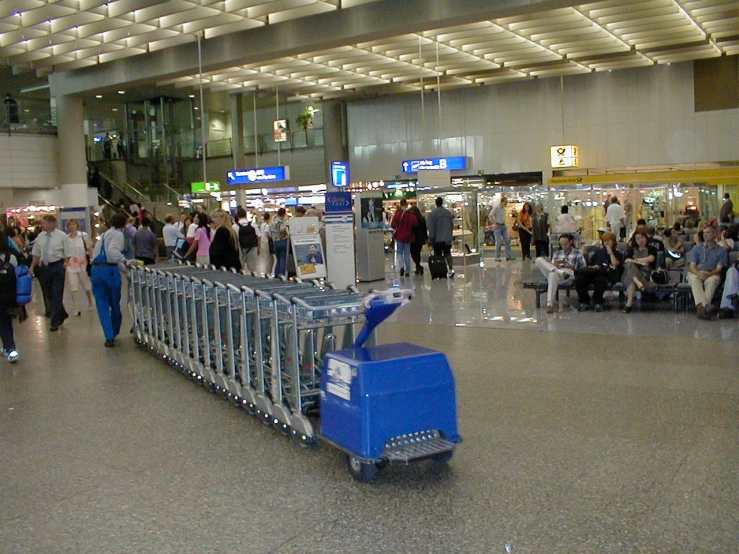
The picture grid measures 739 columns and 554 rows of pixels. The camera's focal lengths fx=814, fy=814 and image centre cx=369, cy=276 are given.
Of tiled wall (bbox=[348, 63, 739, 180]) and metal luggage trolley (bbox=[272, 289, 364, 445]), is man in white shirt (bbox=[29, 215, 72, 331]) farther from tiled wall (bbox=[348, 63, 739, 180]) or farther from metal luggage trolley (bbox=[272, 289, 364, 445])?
tiled wall (bbox=[348, 63, 739, 180])

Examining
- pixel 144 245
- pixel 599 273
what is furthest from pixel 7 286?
pixel 599 273

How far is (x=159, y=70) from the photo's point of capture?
78.1 feet

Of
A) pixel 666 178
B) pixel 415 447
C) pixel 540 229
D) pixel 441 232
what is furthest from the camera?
pixel 666 178

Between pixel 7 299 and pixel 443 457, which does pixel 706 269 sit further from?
pixel 7 299

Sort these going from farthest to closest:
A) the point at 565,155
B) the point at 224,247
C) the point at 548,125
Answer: the point at 548,125 < the point at 565,155 < the point at 224,247

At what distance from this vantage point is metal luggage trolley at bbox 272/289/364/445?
5469mm

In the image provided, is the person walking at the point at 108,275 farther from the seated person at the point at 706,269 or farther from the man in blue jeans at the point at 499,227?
the man in blue jeans at the point at 499,227

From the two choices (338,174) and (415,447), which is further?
(338,174)

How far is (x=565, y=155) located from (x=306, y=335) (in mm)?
22942

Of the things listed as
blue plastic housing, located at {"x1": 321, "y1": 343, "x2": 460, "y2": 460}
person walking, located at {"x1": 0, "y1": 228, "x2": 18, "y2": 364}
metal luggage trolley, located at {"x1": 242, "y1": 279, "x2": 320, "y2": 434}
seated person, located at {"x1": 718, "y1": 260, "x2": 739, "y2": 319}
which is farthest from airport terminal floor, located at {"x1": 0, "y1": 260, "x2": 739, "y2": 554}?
seated person, located at {"x1": 718, "y1": 260, "x2": 739, "y2": 319}

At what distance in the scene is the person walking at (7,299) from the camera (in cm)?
873

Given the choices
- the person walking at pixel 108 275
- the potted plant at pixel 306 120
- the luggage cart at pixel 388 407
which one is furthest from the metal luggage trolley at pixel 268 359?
the potted plant at pixel 306 120

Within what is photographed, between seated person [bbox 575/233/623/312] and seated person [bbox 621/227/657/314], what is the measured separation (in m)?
0.18

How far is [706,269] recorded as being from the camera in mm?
10703
